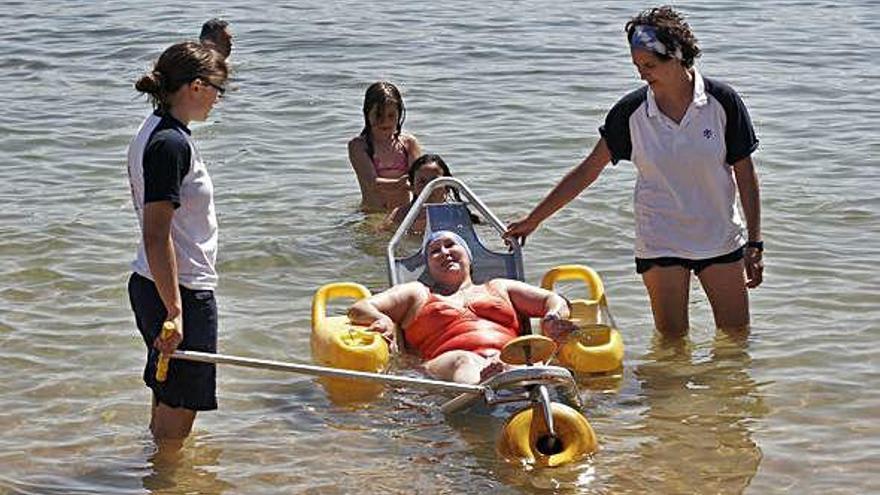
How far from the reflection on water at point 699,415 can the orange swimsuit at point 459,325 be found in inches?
26.8

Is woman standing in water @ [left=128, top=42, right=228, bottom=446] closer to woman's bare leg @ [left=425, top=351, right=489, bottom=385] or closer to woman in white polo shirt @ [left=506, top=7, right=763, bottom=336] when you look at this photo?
woman's bare leg @ [left=425, top=351, right=489, bottom=385]

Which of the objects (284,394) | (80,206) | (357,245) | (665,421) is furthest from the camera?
(80,206)

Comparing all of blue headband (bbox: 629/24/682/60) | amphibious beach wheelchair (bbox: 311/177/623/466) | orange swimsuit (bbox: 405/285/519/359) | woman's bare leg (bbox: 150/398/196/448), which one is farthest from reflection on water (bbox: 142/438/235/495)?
blue headband (bbox: 629/24/682/60)

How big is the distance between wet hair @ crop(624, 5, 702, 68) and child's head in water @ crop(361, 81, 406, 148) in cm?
328

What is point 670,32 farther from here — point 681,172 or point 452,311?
point 452,311

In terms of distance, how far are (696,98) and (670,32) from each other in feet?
1.14

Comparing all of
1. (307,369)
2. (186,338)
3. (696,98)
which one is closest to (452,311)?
(696,98)

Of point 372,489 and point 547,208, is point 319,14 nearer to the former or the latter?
point 547,208

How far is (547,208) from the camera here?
7.39 metres

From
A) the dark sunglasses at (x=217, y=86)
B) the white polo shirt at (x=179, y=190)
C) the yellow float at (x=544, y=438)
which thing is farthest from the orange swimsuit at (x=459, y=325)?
the dark sunglasses at (x=217, y=86)

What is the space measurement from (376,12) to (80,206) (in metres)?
9.33

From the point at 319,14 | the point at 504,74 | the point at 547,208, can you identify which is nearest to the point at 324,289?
the point at 547,208

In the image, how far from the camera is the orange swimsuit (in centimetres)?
730

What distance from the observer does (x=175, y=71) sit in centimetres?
554
